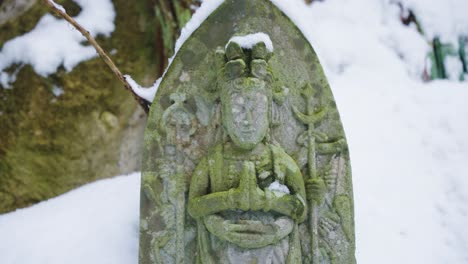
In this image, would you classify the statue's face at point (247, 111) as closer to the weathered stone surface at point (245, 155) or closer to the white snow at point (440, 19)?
the weathered stone surface at point (245, 155)

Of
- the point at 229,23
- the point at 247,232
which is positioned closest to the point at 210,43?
the point at 229,23

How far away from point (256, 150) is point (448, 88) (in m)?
2.90

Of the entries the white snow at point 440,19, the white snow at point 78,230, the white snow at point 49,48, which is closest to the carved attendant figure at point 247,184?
the white snow at point 78,230

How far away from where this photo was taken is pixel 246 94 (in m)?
2.31

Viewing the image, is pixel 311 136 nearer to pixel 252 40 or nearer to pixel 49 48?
pixel 252 40

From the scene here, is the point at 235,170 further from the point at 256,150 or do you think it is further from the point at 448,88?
the point at 448,88

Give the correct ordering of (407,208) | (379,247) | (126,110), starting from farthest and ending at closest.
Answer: (126,110)
(407,208)
(379,247)

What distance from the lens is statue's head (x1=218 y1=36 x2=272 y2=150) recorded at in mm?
2305

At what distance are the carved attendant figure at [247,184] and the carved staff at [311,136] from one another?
7cm

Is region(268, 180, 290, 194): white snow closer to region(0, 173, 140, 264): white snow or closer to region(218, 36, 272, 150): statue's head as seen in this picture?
region(218, 36, 272, 150): statue's head

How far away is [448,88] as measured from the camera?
451cm

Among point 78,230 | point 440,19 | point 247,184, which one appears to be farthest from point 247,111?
point 440,19

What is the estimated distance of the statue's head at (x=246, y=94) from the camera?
90.7 inches

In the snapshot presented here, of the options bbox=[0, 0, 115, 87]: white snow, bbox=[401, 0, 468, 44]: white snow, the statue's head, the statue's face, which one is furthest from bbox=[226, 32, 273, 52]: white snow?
bbox=[401, 0, 468, 44]: white snow
